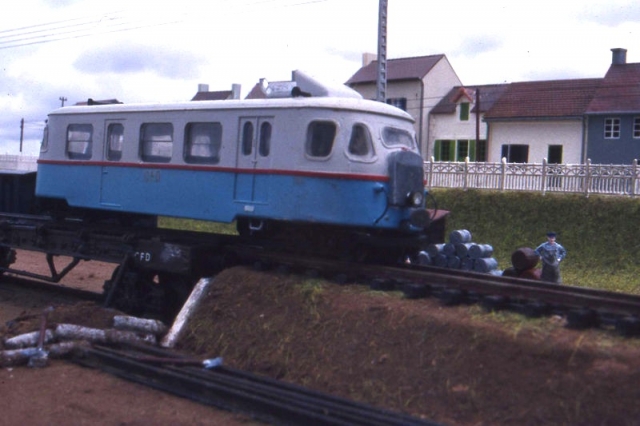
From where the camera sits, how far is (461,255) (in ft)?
50.5

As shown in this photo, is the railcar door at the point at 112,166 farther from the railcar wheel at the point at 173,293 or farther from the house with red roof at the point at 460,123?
the house with red roof at the point at 460,123

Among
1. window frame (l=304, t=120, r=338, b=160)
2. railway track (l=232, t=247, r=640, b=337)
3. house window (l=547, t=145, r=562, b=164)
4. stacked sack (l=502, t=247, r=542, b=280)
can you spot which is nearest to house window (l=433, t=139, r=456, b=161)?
house window (l=547, t=145, r=562, b=164)

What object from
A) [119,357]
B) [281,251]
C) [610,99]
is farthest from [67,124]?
[610,99]

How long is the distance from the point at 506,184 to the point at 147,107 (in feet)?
48.3

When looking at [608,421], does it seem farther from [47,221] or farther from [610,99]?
[610,99]

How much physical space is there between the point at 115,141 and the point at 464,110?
108 ft

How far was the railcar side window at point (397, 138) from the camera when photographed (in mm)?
11084

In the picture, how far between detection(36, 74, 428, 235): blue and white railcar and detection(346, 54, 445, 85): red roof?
1310 inches

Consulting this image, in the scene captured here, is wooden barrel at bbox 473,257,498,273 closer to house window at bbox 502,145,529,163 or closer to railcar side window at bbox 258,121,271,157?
railcar side window at bbox 258,121,271,157

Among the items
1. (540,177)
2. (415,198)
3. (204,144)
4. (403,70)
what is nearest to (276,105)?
(204,144)

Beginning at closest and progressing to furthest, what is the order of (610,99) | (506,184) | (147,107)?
Result: (147,107), (506,184), (610,99)

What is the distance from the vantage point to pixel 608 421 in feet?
21.2

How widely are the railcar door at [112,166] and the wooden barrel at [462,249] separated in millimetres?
6514

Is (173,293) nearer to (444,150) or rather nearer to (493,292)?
(493,292)
